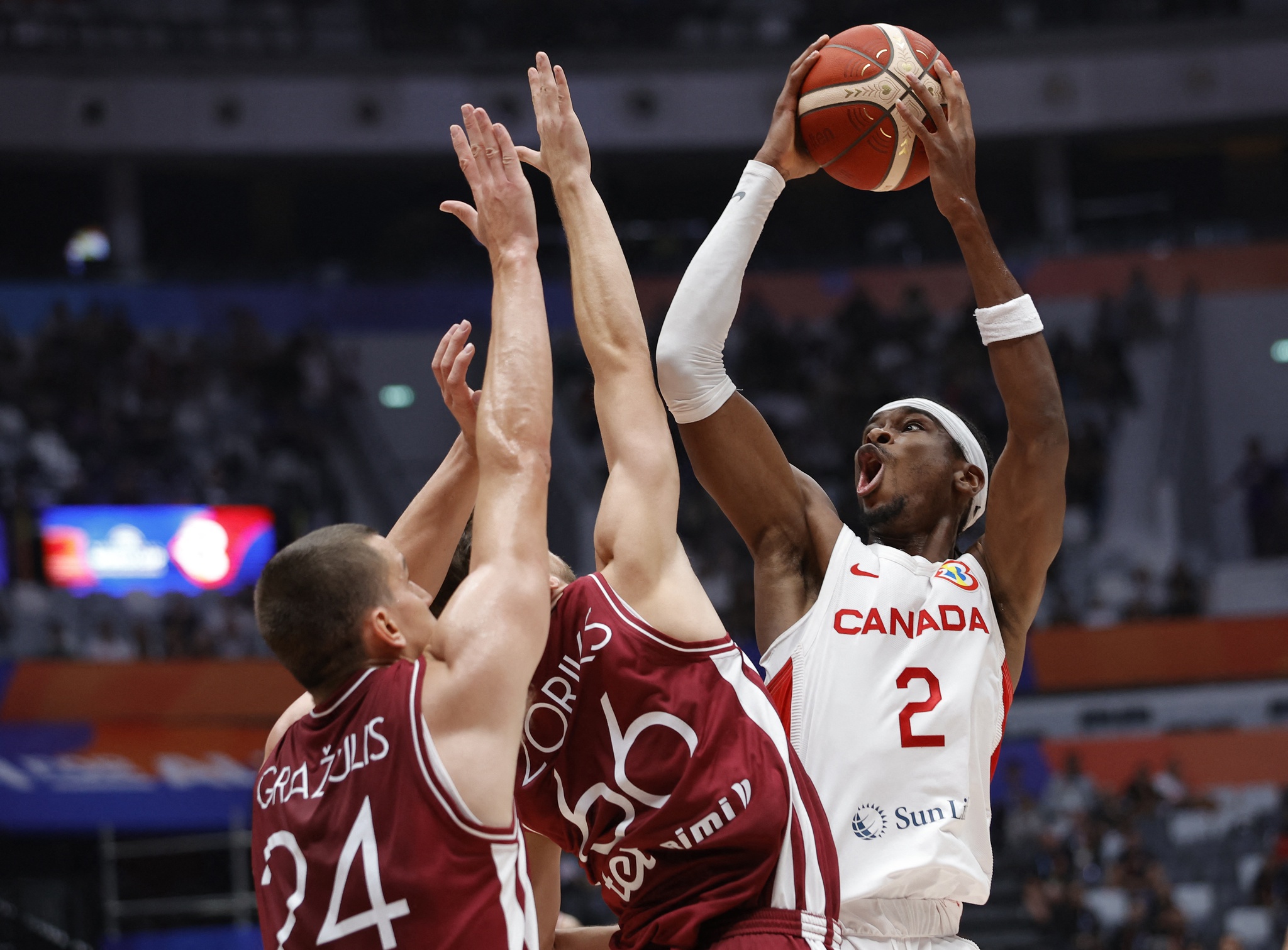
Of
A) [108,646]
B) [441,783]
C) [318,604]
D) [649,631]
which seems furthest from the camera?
[108,646]

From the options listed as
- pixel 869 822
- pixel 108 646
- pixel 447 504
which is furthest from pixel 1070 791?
pixel 447 504

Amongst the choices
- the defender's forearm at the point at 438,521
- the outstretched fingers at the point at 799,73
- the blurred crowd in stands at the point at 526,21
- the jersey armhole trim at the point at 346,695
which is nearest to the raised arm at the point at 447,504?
the defender's forearm at the point at 438,521

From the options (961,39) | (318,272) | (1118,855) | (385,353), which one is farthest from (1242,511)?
(318,272)

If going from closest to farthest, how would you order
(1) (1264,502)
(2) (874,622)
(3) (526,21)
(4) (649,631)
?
(4) (649,631), (2) (874,622), (1) (1264,502), (3) (526,21)

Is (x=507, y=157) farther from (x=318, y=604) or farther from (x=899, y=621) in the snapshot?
(x=899, y=621)

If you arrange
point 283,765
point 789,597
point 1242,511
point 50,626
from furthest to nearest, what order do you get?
point 1242,511
point 50,626
point 789,597
point 283,765

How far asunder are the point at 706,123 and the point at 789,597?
17785 mm

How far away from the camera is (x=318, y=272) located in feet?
61.3

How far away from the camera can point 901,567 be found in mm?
3615

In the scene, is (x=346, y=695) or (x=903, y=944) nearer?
(x=346, y=695)

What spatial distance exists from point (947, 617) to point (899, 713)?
0.99ft

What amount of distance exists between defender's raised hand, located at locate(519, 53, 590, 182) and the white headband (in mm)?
1141

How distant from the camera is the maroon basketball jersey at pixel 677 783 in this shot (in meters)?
2.83

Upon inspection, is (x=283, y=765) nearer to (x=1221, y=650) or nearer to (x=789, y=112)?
(x=789, y=112)
